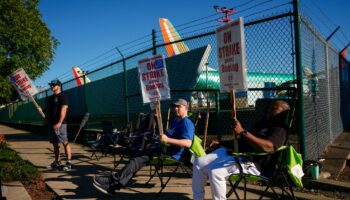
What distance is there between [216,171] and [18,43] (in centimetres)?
1961

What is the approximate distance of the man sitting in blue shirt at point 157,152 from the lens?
507cm

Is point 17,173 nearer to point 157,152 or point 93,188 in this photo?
point 93,188

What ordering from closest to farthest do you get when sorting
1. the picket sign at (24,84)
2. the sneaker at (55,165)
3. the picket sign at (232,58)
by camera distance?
the picket sign at (232,58) < the sneaker at (55,165) < the picket sign at (24,84)

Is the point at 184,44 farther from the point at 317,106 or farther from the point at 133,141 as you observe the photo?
the point at 317,106

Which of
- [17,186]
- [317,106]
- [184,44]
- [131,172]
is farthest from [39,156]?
[317,106]

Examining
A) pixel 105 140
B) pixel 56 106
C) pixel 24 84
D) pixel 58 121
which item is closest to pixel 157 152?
pixel 58 121

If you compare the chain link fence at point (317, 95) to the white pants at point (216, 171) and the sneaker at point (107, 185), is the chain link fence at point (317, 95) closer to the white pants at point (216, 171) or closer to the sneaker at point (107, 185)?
the white pants at point (216, 171)

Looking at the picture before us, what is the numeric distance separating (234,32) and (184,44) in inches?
157

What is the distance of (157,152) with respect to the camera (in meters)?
5.64

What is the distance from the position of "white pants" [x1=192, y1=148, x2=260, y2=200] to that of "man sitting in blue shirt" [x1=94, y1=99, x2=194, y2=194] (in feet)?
1.89

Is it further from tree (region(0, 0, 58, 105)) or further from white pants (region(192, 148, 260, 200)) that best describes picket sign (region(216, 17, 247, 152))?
tree (region(0, 0, 58, 105))

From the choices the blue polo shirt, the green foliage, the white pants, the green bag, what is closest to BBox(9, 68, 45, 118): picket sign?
the green foliage

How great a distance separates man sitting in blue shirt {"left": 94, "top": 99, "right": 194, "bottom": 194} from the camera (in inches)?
199

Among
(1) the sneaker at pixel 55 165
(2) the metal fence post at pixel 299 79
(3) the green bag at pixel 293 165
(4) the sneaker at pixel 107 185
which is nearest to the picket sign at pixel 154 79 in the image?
(4) the sneaker at pixel 107 185
